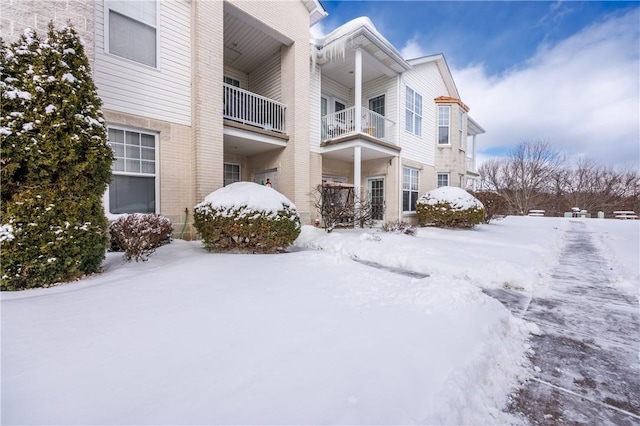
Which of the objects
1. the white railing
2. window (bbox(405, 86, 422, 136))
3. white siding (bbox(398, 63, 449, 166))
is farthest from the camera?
window (bbox(405, 86, 422, 136))

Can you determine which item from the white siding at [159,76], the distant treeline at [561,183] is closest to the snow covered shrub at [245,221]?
the white siding at [159,76]

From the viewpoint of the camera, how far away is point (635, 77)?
442 inches

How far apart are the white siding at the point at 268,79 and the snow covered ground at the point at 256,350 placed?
8.27 meters

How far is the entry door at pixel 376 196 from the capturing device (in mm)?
12609

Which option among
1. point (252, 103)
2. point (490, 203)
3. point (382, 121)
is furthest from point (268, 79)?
point (490, 203)

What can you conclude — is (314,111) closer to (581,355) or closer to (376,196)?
(376,196)

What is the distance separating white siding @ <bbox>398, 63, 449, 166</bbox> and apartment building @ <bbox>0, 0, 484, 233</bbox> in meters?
0.10

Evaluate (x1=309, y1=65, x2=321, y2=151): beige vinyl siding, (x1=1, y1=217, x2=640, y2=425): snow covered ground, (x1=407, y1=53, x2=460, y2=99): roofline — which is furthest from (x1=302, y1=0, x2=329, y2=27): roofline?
(x1=1, y1=217, x2=640, y2=425): snow covered ground

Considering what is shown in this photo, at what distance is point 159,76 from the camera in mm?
6773

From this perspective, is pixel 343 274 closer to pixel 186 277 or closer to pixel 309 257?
pixel 309 257

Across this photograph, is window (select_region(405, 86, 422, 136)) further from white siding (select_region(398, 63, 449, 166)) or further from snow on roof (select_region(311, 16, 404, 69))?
snow on roof (select_region(311, 16, 404, 69))

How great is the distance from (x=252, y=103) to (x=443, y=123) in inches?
436

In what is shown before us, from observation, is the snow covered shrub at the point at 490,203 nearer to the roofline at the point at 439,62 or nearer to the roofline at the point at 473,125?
the roofline at the point at 473,125

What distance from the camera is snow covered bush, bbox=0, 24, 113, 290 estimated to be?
323 centimetres
